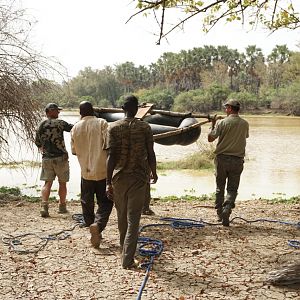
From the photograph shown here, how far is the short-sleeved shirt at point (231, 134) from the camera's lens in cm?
604

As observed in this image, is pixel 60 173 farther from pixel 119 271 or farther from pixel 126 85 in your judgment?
pixel 126 85

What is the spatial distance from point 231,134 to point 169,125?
1.54 meters

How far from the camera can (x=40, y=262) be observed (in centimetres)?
463

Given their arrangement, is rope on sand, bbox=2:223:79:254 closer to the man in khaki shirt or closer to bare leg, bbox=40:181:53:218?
the man in khaki shirt

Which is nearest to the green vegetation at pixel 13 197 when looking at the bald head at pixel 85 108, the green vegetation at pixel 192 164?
the bald head at pixel 85 108

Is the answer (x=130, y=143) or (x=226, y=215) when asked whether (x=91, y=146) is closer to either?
(x=130, y=143)

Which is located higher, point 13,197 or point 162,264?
point 162,264

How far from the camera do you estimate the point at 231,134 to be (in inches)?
238

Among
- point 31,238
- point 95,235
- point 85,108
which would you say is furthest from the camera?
point 31,238

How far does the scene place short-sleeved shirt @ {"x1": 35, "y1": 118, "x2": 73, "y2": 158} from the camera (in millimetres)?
6430

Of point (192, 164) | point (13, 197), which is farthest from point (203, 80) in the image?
point (13, 197)

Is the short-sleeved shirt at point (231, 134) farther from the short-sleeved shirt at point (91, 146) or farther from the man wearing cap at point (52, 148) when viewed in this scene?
the man wearing cap at point (52, 148)

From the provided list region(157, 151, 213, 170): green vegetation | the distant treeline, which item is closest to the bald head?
region(157, 151, 213, 170): green vegetation

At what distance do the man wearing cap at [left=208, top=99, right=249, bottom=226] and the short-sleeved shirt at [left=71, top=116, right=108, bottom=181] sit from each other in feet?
5.42
